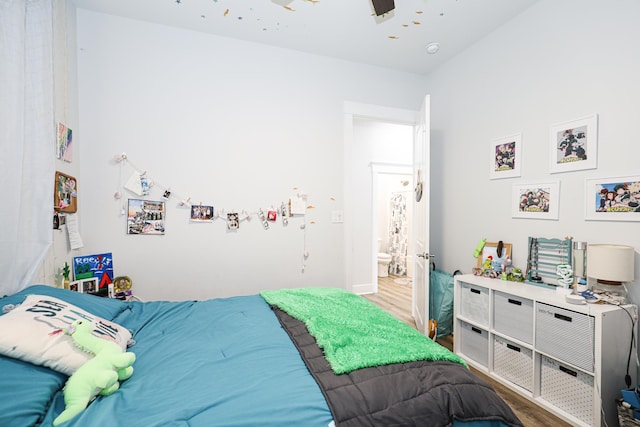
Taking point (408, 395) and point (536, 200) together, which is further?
point (536, 200)

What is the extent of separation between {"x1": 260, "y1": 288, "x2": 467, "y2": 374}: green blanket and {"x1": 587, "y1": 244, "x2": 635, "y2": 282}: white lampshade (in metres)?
1.11

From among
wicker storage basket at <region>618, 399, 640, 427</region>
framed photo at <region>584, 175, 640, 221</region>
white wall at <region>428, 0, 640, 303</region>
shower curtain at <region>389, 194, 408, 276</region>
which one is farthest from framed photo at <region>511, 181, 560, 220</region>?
shower curtain at <region>389, 194, 408, 276</region>

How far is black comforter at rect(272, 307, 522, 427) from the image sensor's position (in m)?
0.96

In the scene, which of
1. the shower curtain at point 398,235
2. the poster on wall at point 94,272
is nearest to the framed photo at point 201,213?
the poster on wall at point 94,272

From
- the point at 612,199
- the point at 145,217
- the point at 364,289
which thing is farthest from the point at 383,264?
the point at 145,217

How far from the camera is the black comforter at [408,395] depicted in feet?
3.15

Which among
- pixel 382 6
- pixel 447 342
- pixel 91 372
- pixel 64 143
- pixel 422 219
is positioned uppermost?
pixel 382 6

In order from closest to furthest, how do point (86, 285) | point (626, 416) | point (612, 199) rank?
point (626, 416), point (612, 199), point (86, 285)

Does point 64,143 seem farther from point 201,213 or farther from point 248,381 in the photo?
point 248,381

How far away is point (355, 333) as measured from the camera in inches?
55.7

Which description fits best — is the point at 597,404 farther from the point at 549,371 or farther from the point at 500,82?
the point at 500,82

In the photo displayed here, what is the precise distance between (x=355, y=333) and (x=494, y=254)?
1.71m

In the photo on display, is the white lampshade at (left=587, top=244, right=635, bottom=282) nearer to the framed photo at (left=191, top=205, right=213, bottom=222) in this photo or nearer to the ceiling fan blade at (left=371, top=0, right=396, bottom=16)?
the ceiling fan blade at (left=371, top=0, right=396, bottom=16)

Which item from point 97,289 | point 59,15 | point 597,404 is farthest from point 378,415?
point 59,15
